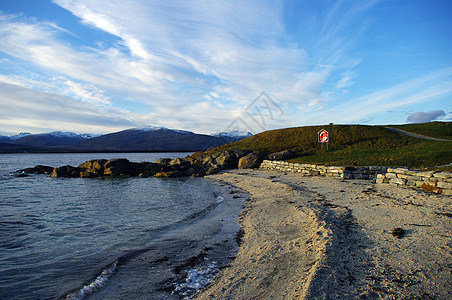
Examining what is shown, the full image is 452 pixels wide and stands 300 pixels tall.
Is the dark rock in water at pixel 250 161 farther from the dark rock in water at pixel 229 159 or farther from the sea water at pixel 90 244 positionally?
the sea water at pixel 90 244

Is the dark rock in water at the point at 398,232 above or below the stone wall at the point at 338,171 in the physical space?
below

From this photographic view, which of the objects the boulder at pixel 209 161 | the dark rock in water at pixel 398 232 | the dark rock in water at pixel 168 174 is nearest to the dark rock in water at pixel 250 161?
the boulder at pixel 209 161

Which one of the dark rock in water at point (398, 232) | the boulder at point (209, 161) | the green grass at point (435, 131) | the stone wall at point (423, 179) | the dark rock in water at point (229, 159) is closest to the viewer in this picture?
the dark rock in water at point (398, 232)

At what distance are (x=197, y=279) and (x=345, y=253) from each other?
3.89 m

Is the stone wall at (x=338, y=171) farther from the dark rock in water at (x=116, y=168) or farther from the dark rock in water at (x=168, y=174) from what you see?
the dark rock in water at (x=116, y=168)

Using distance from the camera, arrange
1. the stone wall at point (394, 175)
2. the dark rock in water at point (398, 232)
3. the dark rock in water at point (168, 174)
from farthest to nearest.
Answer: the dark rock in water at point (168, 174)
the stone wall at point (394, 175)
the dark rock in water at point (398, 232)

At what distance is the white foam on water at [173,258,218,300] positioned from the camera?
4.95 m

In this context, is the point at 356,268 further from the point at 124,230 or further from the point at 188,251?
the point at 124,230

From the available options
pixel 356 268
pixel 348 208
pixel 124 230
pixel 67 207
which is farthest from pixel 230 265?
pixel 67 207

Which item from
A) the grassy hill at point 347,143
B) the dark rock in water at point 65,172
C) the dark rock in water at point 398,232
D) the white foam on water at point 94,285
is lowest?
the dark rock in water at point 65,172

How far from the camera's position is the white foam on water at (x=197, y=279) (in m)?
4.95

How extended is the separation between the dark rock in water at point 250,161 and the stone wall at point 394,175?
9620mm

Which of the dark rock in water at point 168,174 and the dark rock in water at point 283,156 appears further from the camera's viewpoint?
the dark rock in water at point 283,156

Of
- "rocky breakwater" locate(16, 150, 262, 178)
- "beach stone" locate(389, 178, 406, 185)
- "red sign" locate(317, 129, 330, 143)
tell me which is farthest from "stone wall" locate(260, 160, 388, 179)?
"rocky breakwater" locate(16, 150, 262, 178)
